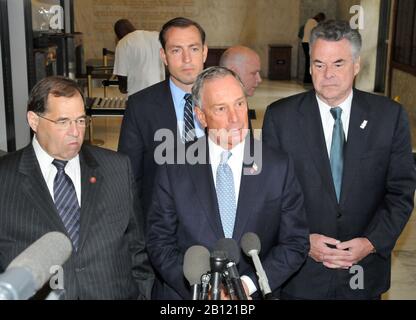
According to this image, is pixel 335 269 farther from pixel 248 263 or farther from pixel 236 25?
pixel 236 25

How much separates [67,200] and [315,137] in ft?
3.84

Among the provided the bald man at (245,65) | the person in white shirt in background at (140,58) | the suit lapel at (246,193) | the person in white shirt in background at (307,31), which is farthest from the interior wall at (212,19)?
the suit lapel at (246,193)

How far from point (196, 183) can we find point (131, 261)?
1.43 feet

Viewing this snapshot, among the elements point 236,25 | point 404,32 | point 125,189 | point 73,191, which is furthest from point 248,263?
point 236,25

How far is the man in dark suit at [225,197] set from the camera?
2494mm

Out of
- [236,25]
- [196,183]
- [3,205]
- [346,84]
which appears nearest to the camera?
[3,205]

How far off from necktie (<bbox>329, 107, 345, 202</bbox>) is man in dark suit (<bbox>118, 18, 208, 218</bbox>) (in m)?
0.73

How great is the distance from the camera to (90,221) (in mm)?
2467

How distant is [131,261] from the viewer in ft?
8.79

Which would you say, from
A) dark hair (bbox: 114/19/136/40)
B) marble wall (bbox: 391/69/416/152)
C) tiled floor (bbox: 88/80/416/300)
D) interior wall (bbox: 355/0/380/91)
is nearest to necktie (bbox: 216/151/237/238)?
tiled floor (bbox: 88/80/416/300)

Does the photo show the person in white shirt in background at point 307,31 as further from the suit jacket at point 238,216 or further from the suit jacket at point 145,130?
the suit jacket at point 238,216

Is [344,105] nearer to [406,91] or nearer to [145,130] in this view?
[145,130]

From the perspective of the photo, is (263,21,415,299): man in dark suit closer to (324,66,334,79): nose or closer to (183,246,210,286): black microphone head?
(324,66,334,79): nose

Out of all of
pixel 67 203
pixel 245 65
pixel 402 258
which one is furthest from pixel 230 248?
pixel 402 258
